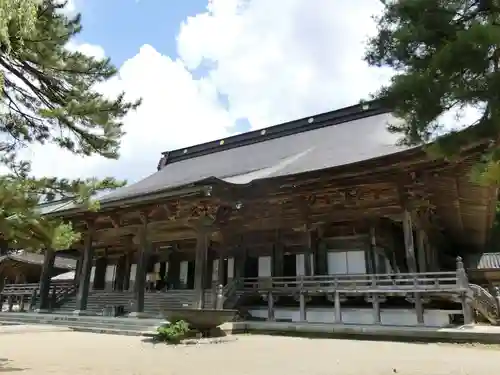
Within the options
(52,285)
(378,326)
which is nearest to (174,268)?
(52,285)

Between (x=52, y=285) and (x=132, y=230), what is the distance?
7037mm

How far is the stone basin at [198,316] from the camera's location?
936 cm

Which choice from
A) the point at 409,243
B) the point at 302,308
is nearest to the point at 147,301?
the point at 302,308

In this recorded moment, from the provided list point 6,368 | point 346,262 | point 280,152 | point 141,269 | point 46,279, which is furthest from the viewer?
point 280,152

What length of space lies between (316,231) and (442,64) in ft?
33.2

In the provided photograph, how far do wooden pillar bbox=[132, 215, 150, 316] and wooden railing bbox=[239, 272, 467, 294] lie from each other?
143 inches

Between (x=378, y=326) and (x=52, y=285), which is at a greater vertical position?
(x=52, y=285)

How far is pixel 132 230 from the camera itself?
611 inches

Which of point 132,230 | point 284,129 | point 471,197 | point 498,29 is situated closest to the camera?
point 498,29

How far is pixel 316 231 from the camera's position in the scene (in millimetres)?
14125

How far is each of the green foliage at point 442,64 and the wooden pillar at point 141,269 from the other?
11213mm

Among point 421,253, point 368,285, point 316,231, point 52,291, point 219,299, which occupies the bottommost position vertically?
point 219,299

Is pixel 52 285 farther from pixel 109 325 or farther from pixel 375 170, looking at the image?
pixel 375 170

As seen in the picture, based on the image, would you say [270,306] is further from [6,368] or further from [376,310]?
[6,368]
